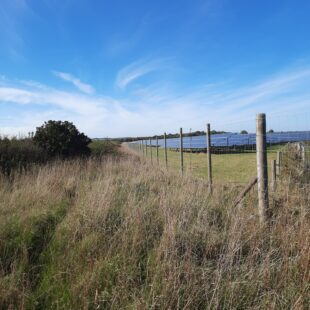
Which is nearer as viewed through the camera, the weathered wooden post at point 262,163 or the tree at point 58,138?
the weathered wooden post at point 262,163

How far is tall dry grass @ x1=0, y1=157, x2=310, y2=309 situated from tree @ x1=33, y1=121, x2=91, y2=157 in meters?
10.3

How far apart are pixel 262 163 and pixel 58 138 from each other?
43.0 feet

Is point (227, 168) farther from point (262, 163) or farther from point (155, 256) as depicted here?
point (155, 256)

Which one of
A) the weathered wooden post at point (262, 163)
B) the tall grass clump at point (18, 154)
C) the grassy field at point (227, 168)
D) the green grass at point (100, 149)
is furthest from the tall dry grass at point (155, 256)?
the green grass at point (100, 149)

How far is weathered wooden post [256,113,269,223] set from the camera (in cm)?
397

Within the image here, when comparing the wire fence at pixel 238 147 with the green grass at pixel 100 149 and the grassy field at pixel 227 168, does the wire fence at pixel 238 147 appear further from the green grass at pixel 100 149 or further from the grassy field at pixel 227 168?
the green grass at pixel 100 149

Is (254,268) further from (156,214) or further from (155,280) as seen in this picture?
(156,214)

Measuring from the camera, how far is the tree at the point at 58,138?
15.0 m


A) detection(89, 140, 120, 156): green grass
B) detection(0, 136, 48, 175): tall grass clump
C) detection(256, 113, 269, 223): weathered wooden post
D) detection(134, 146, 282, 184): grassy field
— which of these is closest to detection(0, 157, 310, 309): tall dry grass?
detection(256, 113, 269, 223): weathered wooden post

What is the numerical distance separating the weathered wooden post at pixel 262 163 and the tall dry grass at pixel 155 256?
0.19 m

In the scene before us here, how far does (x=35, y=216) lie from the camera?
4.70 meters

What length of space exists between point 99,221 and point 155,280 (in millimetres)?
1742

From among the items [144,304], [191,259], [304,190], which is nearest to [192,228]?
[191,259]

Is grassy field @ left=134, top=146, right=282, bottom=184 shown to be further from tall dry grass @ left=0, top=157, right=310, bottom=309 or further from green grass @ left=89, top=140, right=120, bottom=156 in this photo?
green grass @ left=89, top=140, right=120, bottom=156
